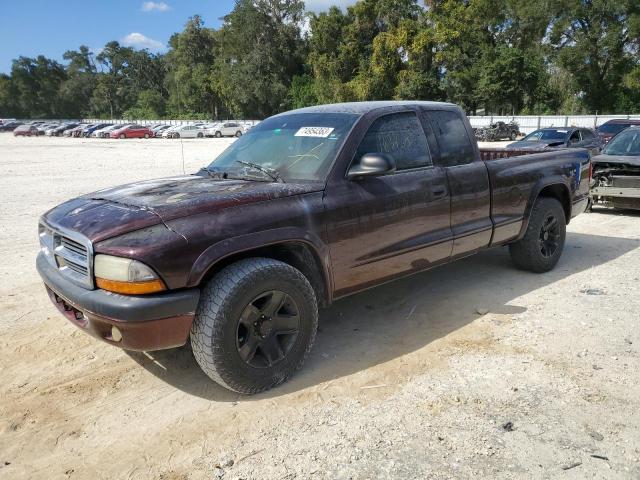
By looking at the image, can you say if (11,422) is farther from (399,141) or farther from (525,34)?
(525,34)

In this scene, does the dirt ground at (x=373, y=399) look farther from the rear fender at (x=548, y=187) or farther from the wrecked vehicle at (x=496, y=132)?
the wrecked vehicle at (x=496, y=132)

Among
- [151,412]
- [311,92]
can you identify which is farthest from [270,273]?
[311,92]

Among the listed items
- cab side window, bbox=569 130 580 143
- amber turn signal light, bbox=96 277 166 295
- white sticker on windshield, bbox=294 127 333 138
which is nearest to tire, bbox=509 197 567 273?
white sticker on windshield, bbox=294 127 333 138

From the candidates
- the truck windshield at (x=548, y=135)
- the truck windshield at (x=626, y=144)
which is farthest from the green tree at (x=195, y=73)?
the truck windshield at (x=626, y=144)

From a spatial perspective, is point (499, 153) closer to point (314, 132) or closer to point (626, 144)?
point (314, 132)

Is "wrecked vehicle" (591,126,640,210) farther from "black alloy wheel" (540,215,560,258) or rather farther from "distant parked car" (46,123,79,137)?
"distant parked car" (46,123,79,137)

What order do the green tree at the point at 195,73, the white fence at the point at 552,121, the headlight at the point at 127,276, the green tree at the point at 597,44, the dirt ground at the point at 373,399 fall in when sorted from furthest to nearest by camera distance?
1. the green tree at the point at 195,73
2. the green tree at the point at 597,44
3. the white fence at the point at 552,121
4. the headlight at the point at 127,276
5. the dirt ground at the point at 373,399

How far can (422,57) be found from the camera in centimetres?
5169

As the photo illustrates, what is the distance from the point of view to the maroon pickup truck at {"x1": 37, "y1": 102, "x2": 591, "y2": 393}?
2883 mm

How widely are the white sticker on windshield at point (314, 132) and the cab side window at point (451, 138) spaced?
1115 mm

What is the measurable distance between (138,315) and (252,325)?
2.38 feet

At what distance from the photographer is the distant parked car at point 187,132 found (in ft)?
175

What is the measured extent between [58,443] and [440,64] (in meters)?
54.9

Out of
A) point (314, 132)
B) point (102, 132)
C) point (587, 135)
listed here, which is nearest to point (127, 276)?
point (314, 132)
